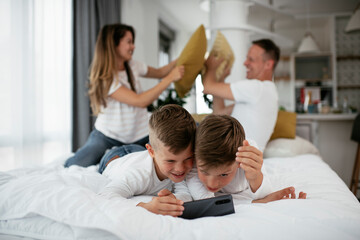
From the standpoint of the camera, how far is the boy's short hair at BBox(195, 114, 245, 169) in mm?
878

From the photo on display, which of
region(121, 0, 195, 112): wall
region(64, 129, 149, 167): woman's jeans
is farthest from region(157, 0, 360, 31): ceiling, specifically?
region(64, 129, 149, 167): woman's jeans

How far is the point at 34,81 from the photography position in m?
2.38

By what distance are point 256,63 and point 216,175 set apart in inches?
46.5

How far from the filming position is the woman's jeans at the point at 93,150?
1.70 m

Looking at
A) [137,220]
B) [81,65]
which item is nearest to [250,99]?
[137,220]

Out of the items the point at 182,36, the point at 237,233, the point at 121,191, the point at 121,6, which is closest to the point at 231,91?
the point at 121,191

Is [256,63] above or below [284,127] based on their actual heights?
above

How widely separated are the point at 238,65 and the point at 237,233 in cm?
231

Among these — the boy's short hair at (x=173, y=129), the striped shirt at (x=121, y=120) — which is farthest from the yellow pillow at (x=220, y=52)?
the boy's short hair at (x=173, y=129)

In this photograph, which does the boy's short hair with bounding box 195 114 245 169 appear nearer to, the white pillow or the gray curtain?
the white pillow

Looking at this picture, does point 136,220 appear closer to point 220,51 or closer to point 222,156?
point 222,156

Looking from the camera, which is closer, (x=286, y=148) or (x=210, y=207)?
(x=210, y=207)

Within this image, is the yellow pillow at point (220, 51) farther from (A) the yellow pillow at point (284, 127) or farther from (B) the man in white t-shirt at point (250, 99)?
(A) the yellow pillow at point (284, 127)

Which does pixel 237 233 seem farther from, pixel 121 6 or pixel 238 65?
pixel 121 6
